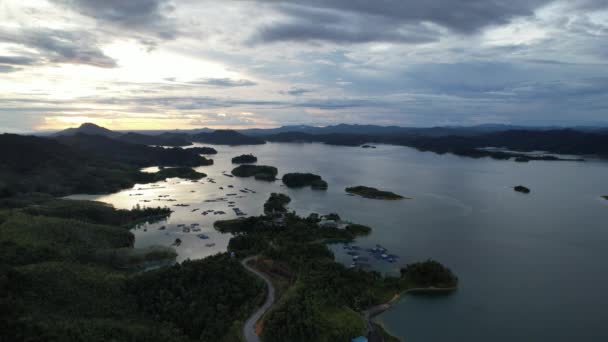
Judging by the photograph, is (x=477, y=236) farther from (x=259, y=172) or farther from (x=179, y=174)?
(x=179, y=174)

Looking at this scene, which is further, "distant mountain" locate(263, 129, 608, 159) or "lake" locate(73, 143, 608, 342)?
"distant mountain" locate(263, 129, 608, 159)

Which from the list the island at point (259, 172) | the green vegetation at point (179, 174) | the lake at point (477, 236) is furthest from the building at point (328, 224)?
the green vegetation at point (179, 174)

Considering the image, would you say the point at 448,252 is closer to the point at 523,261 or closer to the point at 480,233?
the point at 523,261

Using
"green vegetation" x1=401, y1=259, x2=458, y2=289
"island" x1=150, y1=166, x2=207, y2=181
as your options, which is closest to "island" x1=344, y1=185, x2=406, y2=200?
"green vegetation" x1=401, y1=259, x2=458, y2=289

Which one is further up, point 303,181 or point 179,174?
point 303,181

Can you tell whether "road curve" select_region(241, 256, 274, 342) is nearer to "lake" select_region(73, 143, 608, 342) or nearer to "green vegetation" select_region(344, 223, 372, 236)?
"lake" select_region(73, 143, 608, 342)

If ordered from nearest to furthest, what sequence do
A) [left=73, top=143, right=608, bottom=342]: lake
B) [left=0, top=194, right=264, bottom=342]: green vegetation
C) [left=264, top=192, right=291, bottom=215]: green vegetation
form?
[left=0, top=194, right=264, bottom=342]: green vegetation, [left=73, top=143, right=608, bottom=342]: lake, [left=264, top=192, right=291, bottom=215]: green vegetation

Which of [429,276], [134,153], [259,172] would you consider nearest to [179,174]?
[259,172]

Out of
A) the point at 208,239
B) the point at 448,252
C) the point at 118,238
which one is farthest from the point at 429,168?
the point at 118,238
